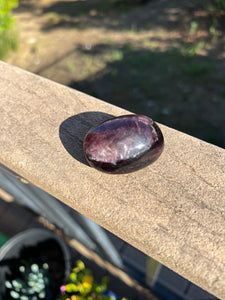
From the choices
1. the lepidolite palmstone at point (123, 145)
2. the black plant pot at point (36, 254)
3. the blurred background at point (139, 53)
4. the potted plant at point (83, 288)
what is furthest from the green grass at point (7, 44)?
the lepidolite palmstone at point (123, 145)

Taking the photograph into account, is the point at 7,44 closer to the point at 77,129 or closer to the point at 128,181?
the point at 77,129

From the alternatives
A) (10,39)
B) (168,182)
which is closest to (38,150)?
(168,182)

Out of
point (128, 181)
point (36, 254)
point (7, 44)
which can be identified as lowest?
point (36, 254)

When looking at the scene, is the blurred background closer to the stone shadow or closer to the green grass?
the green grass

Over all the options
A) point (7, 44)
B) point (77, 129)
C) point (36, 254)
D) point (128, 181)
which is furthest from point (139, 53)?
point (128, 181)

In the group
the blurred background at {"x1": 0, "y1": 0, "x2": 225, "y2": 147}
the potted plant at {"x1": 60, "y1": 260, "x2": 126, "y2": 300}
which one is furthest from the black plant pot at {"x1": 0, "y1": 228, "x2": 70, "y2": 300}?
the blurred background at {"x1": 0, "y1": 0, "x2": 225, "y2": 147}

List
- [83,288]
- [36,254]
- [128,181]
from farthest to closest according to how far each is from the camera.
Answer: [36,254] < [83,288] < [128,181]

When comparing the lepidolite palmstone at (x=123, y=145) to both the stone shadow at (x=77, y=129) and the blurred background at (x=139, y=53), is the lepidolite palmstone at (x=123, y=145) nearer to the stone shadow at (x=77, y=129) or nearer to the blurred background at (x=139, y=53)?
the stone shadow at (x=77, y=129)
